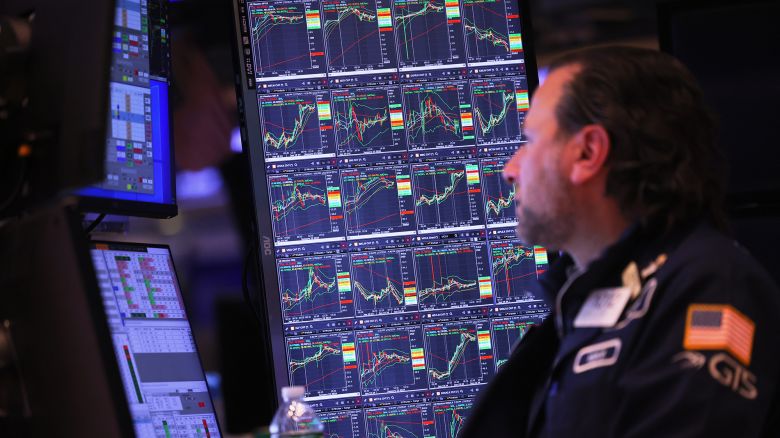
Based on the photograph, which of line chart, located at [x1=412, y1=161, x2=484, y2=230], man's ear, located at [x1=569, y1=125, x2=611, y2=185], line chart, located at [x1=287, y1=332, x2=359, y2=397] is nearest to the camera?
man's ear, located at [x1=569, y1=125, x2=611, y2=185]

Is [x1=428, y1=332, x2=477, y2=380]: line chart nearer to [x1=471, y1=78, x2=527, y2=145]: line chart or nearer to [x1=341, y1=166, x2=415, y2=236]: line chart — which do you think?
[x1=341, y1=166, x2=415, y2=236]: line chart

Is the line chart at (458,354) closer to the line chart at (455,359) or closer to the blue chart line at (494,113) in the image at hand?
the line chart at (455,359)

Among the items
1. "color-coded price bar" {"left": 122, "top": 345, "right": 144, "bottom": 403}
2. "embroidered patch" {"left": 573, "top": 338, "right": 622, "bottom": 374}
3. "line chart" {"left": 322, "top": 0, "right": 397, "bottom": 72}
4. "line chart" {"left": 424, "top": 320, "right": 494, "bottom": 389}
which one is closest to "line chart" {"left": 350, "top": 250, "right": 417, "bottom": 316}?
"line chart" {"left": 424, "top": 320, "right": 494, "bottom": 389}

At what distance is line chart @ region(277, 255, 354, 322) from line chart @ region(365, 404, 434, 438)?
0.31 m

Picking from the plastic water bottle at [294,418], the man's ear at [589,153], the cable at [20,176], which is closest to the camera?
the cable at [20,176]

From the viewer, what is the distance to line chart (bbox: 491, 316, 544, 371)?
2922 millimetres

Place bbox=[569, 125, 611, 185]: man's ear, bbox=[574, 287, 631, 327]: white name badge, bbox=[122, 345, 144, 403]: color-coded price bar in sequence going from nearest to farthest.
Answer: bbox=[574, 287, 631, 327]: white name badge < bbox=[569, 125, 611, 185]: man's ear < bbox=[122, 345, 144, 403]: color-coded price bar

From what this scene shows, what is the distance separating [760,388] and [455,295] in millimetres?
1485

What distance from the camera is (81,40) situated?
1270 mm

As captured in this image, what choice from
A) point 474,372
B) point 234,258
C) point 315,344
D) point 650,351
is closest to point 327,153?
Answer: point 315,344

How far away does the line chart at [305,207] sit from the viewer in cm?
288

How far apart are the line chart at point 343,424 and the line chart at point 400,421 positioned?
25 millimetres

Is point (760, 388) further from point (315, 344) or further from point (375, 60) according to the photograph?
point (375, 60)

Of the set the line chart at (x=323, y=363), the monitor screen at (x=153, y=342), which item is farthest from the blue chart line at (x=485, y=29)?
the monitor screen at (x=153, y=342)
